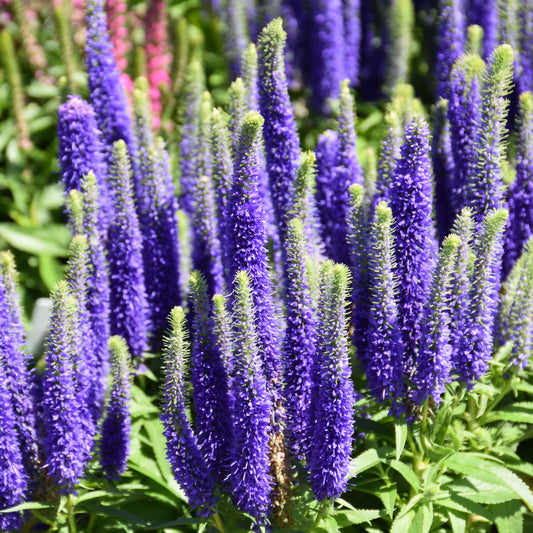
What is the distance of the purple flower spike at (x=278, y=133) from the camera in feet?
13.0

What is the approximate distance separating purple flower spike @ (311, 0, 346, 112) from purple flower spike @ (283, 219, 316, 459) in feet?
11.7

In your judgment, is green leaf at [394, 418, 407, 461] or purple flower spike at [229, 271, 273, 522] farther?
green leaf at [394, 418, 407, 461]

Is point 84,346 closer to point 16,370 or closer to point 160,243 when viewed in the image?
point 16,370

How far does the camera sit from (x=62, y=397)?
340 centimetres

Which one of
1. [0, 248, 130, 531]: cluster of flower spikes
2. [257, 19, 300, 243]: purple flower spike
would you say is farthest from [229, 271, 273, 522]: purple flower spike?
[257, 19, 300, 243]: purple flower spike

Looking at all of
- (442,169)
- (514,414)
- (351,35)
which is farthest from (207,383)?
(351,35)

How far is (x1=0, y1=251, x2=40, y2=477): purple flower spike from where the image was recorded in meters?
3.57

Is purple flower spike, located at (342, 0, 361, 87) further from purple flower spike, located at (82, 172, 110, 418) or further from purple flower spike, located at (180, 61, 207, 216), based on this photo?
purple flower spike, located at (82, 172, 110, 418)

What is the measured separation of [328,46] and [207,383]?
416 cm

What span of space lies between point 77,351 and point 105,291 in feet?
2.21

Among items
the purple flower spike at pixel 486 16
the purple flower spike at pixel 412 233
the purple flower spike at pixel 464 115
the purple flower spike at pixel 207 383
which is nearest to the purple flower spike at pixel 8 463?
the purple flower spike at pixel 207 383

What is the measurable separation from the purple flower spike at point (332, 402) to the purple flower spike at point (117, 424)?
0.98m

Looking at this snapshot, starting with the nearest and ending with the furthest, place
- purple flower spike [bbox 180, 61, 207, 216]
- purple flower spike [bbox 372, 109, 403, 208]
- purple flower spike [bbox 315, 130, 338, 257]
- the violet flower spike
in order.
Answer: the violet flower spike < purple flower spike [bbox 372, 109, 403, 208] < purple flower spike [bbox 315, 130, 338, 257] < purple flower spike [bbox 180, 61, 207, 216]

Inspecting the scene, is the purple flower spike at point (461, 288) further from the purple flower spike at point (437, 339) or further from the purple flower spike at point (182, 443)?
the purple flower spike at point (182, 443)
